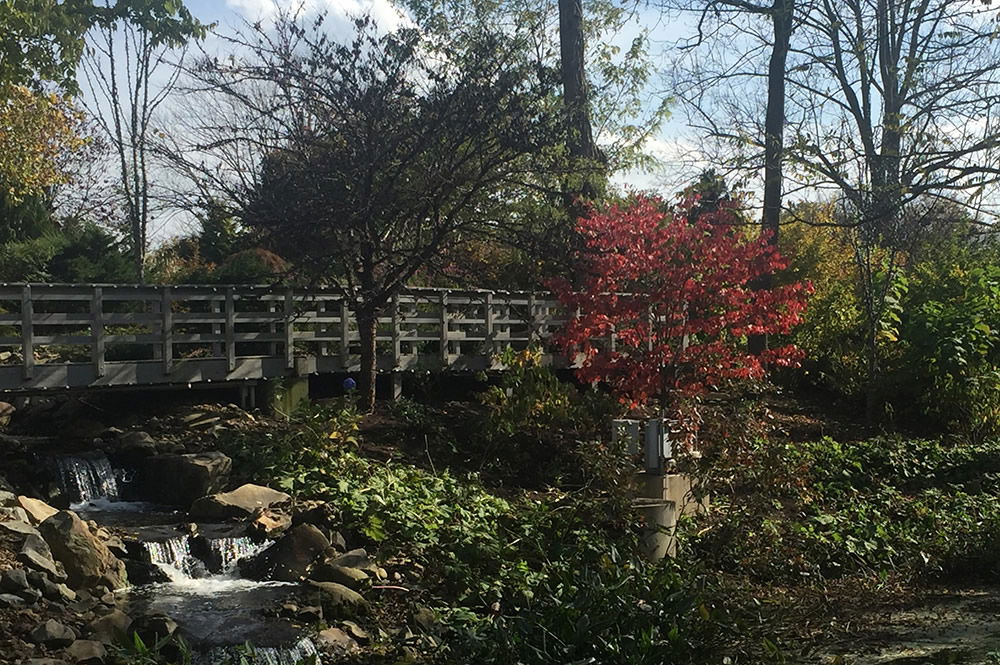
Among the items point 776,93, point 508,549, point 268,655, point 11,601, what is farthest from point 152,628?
point 776,93

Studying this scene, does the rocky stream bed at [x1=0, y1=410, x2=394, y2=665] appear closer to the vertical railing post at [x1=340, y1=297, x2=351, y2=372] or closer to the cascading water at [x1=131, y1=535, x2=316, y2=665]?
the cascading water at [x1=131, y1=535, x2=316, y2=665]

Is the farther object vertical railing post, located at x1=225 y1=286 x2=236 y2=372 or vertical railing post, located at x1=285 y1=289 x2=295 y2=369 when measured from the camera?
vertical railing post, located at x1=285 y1=289 x2=295 y2=369

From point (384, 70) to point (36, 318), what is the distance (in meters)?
4.84

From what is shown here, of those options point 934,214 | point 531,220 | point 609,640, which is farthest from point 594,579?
point 934,214

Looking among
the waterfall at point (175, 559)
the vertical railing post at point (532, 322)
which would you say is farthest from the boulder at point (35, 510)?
the vertical railing post at point (532, 322)

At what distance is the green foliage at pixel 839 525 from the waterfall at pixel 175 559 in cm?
419

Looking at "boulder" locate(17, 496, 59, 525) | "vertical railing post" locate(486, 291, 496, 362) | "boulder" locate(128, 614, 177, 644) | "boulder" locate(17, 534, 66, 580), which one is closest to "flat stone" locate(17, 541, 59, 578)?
"boulder" locate(17, 534, 66, 580)

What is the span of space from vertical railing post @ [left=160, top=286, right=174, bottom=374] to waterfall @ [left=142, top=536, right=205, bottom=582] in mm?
4191

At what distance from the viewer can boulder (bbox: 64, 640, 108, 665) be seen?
6176mm

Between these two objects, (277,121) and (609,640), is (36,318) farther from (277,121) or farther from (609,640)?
(609,640)

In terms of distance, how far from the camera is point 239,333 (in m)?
13.3

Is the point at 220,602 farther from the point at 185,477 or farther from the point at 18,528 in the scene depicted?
the point at 185,477

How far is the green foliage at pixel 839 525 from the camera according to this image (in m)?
8.88

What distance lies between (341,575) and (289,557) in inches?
Answer: 29.4
